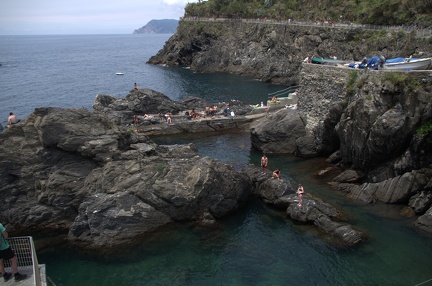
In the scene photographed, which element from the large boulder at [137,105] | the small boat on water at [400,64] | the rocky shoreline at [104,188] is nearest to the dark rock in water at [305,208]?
the rocky shoreline at [104,188]

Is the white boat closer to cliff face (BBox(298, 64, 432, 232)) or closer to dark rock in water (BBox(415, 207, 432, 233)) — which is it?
cliff face (BBox(298, 64, 432, 232))

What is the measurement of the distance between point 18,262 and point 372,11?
80.5 meters

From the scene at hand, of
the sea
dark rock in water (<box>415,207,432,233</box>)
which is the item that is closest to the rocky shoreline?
the sea

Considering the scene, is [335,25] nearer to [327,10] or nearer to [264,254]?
[327,10]

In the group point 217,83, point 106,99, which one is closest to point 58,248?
point 106,99

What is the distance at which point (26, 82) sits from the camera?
90875mm

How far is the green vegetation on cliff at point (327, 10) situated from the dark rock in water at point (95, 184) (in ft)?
191

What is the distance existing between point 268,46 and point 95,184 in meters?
78.5

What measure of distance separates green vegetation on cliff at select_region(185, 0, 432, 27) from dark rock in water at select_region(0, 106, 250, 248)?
5813 centimetres

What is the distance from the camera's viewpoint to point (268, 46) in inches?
3797

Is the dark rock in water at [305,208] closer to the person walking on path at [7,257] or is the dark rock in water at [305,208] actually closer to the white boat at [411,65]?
the white boat at [411,65]

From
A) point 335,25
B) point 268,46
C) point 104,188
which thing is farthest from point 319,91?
point 268,46

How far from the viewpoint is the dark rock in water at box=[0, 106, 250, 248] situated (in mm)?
24453

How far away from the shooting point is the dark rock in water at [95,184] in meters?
24.5
